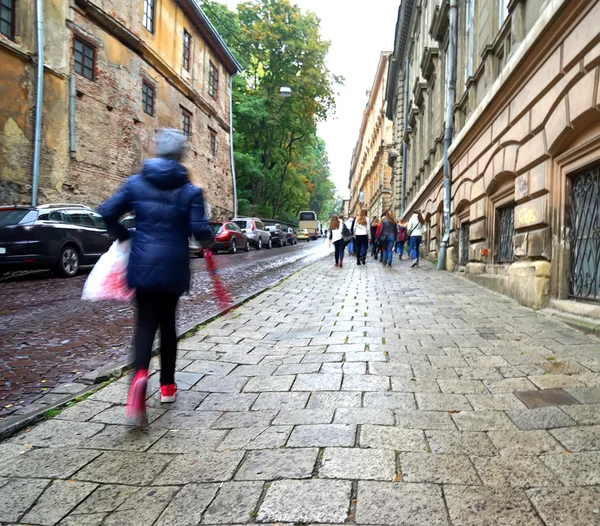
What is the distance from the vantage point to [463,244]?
39.2 feet

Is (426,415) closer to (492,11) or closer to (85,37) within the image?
(492,11)

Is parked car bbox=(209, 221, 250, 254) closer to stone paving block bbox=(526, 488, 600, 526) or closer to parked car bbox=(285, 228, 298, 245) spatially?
parked car bbox=(285, 228, 298, 245)

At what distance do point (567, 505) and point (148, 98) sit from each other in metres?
21.2

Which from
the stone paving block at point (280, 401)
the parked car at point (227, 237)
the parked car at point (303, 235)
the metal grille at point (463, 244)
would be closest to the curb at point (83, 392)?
the stone paving block at point (280, 401)

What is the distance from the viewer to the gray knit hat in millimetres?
2932

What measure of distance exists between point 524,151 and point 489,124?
Answer: 211cm

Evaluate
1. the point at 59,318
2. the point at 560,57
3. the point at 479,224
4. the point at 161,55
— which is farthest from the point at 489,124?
the point at 161,55

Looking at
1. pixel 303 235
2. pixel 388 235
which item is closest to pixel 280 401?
pixel 388 235

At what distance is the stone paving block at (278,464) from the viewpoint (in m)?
2.23

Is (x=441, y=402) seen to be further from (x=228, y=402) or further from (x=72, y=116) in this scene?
(x=72, y=116)

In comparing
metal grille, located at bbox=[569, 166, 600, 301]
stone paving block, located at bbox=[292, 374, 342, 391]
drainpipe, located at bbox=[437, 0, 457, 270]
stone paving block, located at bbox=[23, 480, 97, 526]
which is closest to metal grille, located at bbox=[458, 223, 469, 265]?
drainpipe, located at bbox=[437, 0, 457, 270]

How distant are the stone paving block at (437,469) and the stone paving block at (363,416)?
17.2 inches

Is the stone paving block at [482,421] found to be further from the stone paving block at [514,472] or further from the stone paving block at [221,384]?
the stone paving block at [221,384]

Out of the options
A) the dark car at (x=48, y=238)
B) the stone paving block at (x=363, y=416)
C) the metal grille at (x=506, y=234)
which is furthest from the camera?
the dark car at (x=48, y=238)
